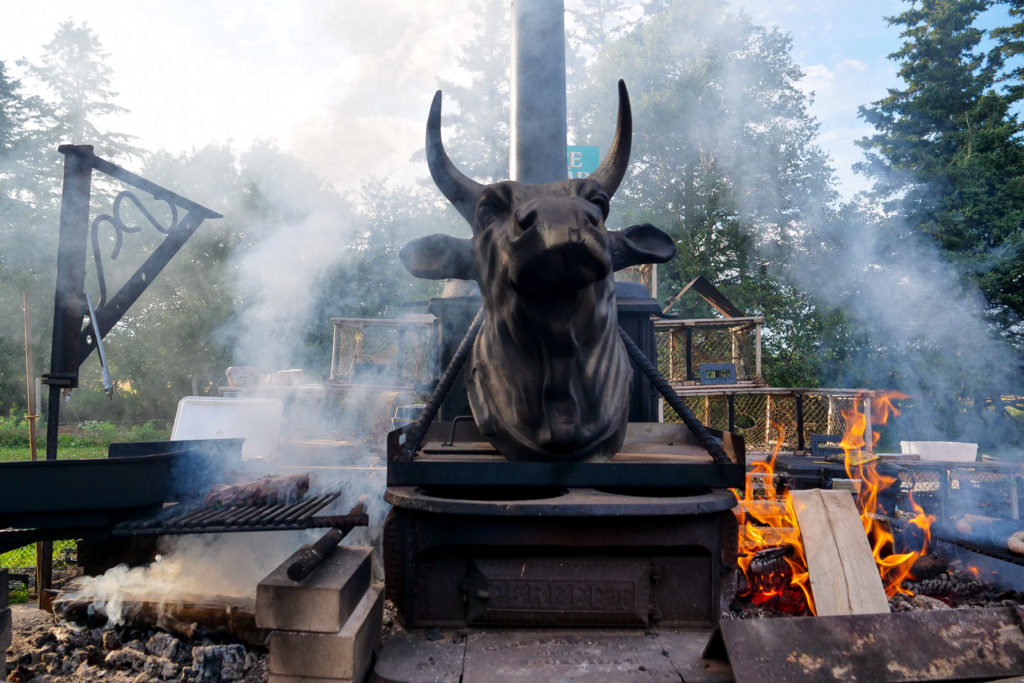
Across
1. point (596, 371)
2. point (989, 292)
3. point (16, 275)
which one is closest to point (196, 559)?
point (596, 371)

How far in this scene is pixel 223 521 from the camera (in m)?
2.52

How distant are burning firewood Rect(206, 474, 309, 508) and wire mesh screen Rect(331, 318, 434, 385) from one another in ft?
31.4

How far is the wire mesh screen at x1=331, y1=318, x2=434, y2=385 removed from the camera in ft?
43.3

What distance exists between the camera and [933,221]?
55.4ft

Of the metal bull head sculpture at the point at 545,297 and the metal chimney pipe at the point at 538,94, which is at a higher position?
the metal chimney pipe at the point at 538,94

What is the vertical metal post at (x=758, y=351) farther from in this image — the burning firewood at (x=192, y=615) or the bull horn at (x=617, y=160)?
the burning firewood at (x=192, y=615)

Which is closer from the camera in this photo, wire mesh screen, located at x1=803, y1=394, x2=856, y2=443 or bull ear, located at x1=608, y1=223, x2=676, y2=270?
bull ear, located at x1=608, y1=223, x2=676, y2=270

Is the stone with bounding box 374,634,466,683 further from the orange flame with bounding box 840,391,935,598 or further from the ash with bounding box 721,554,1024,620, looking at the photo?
the orange flame with bounding box 840,391,935,598

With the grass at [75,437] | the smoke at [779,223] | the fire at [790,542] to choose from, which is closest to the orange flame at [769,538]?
the fire at [790,542]

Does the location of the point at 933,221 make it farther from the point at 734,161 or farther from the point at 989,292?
the point at 734,161

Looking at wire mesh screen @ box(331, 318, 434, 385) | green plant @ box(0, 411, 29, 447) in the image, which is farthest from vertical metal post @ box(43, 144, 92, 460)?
green plant @ box(0, 411, 29, 447)

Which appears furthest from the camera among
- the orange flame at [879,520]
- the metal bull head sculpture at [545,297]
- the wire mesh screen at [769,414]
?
the wire mesh screen at [769,414]

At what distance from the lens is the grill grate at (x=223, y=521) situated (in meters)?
2.45

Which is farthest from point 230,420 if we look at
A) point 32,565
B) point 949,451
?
point 949,451
